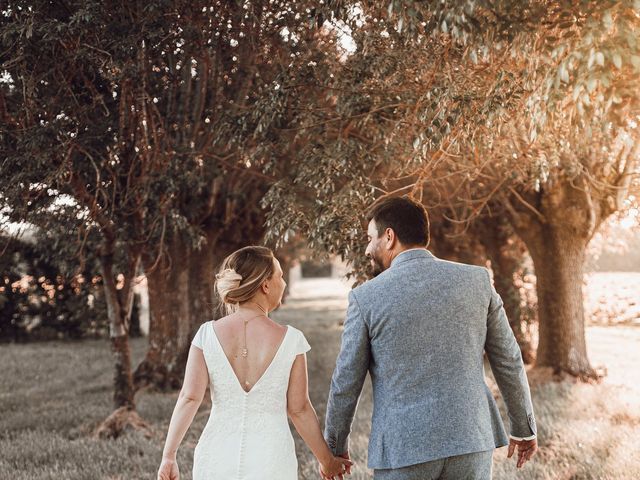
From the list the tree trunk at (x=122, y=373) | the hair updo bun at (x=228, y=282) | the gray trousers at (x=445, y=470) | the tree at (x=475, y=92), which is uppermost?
the tree at (x=475, y=92)

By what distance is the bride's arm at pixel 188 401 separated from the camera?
3.37 metres

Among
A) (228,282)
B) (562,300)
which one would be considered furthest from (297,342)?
(562,300)

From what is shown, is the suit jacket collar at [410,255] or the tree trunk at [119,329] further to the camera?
the tree trunk at [119,329]

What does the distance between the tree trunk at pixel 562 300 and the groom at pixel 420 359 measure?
912 cm

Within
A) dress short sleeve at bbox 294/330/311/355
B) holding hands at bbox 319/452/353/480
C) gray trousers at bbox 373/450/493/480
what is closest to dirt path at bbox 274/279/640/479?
holding hands at bbox 319/452/353/480

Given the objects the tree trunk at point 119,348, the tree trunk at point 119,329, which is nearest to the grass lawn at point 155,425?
the tree trunk at point 119,348

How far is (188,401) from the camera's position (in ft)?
11.2

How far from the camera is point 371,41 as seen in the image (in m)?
6.04

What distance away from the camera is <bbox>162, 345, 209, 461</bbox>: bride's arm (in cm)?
337

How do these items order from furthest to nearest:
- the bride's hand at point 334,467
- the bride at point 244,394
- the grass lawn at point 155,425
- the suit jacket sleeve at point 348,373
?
the grass lawn at point 155,425 < the bride at point 244,394 < the bride's hand at point 334,467 < the suit jacket sleeve at point 348,373

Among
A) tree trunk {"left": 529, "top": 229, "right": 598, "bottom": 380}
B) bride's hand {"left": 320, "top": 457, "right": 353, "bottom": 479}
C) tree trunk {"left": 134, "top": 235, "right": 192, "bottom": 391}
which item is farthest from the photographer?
tree trunk {"left": 134, "top": 235, "right": 192, "bottom": 391}

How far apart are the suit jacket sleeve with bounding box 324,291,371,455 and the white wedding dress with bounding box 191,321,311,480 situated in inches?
15.4

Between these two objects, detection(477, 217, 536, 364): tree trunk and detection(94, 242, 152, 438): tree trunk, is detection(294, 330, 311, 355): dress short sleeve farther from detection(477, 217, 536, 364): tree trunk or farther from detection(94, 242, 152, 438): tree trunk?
detection(477, 217, 536, 364): tree trunk

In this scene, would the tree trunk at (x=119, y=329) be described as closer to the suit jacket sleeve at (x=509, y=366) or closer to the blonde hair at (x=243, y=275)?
the blonde hair at (x=243, y=275)
